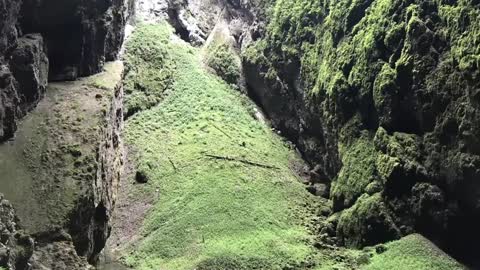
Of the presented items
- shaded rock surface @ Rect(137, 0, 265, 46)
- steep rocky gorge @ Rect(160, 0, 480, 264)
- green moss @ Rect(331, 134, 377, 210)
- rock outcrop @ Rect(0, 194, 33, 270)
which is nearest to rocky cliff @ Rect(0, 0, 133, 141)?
rock outcrop @ Rect(0, 194, 33, 270)

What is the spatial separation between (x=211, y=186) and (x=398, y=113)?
1774 cm

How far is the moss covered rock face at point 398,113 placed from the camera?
42906mm

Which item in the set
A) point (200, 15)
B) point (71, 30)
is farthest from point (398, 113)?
point (200, 15)

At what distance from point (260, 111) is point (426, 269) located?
33.8 m

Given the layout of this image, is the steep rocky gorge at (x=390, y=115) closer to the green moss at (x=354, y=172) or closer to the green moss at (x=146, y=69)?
the green moss at (x=354, y=172)

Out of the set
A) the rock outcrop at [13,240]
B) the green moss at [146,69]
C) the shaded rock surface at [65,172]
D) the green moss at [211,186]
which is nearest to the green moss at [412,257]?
the green moss at [211,186]

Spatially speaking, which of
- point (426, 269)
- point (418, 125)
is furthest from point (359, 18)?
point (426, 269)

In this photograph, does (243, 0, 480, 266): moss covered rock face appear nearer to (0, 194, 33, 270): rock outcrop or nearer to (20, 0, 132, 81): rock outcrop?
(20, 0, 132, 81): rock outcrop

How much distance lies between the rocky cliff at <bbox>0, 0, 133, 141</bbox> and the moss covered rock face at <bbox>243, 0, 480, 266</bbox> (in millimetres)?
21037

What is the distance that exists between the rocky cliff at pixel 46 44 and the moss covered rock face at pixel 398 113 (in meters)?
21.0

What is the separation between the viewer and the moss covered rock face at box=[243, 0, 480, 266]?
42.9 m

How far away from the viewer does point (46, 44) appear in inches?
2004

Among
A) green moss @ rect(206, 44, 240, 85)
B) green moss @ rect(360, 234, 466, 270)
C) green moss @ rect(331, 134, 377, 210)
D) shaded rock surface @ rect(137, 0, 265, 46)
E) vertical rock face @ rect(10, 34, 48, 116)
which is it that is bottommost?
green moss @ rect(360, 234, 466, 270)

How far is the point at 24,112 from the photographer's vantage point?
1767 inches
